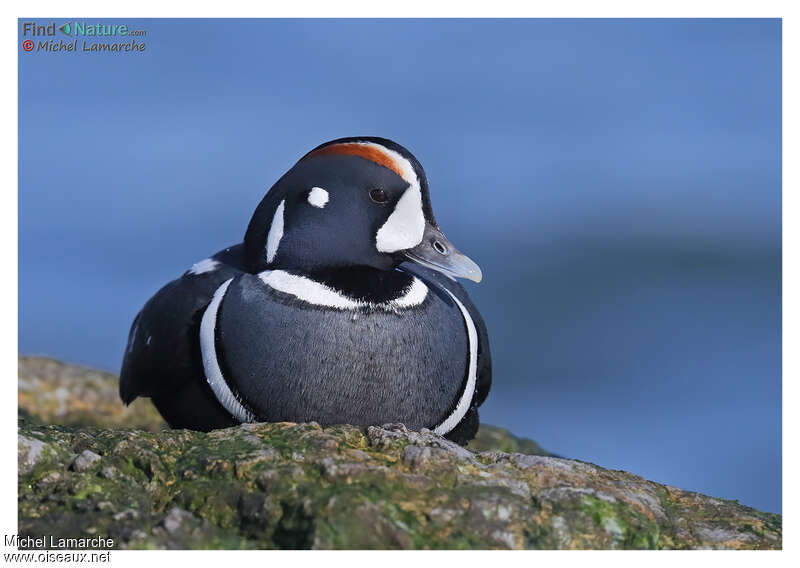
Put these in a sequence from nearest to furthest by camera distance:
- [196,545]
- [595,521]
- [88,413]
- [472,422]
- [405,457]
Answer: [196,545]
[595,521]
[405,457]
[472,422]
[88,413]

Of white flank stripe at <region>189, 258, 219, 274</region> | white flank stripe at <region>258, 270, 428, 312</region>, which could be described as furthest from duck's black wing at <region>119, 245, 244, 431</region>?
white flank stripe at <region>258, 270, 428, 312</region>

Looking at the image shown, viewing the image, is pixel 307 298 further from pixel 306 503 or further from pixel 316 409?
pixel 306 503

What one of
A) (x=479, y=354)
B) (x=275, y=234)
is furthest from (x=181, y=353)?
(x=479, y=354)

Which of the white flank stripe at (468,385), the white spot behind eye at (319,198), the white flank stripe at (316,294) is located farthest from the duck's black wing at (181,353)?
the white flank stripe at (468,385)

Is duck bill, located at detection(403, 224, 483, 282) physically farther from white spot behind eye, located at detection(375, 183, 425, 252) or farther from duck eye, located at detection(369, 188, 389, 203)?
duck eye, located at detection(369, 188, 389, 203)
